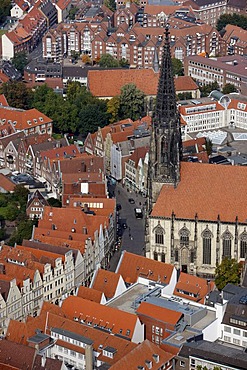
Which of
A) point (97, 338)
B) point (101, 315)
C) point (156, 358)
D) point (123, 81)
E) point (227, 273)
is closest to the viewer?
point (156, 358)

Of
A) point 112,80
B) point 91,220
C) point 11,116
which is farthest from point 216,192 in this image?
point 112,80

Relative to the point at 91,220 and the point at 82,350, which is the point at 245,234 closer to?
the point at 91,220

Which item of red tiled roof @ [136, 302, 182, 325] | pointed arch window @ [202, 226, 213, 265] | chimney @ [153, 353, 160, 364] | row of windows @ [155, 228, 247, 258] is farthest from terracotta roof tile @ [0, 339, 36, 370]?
pointed arch window @ [202, 226, 213, 265]

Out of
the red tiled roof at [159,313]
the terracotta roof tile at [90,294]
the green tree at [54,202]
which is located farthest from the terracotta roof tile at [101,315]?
the green tree at [54,202]

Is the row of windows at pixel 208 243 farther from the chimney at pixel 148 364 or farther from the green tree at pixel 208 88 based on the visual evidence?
the green tree at pixel 208 88

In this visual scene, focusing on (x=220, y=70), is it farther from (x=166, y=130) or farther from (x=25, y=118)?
(x=166, y=130)

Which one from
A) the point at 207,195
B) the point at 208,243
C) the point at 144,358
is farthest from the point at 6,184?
the point at 144,358

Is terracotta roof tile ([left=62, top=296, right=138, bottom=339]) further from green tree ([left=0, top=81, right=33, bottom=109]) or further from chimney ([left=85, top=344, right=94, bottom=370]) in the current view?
green tree ([left=0, top=81, right=33, bottom=109])
